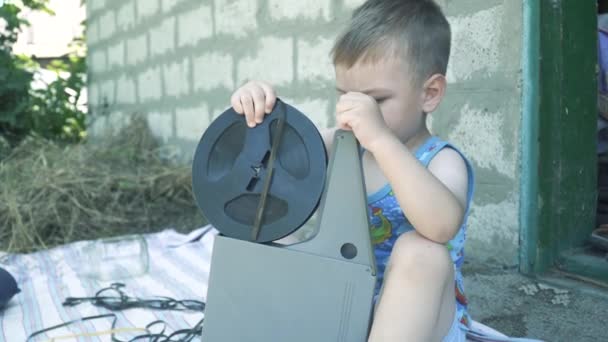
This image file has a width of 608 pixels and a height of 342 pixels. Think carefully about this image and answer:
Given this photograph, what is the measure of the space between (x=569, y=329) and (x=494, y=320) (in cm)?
23

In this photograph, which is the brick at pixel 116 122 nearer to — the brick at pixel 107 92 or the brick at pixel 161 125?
the brick at pixel 107 92

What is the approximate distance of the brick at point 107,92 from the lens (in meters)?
5.68

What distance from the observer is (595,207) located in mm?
2121

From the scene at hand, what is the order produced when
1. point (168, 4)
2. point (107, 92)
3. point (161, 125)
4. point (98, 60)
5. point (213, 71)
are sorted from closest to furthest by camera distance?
point (213, 71) < point (168, 4) < point (161, 125) < point (107, 92) < point (98, 60)

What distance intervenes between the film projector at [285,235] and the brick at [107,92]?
457cm

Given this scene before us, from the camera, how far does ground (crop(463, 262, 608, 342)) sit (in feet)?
5.82

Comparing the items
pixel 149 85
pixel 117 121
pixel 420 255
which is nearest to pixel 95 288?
pixel 420 255

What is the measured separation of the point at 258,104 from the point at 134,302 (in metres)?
1.11

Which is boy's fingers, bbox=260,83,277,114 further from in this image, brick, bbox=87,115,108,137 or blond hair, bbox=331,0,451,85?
brick, bbox=87,115,108,137

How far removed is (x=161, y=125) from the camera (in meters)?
4.62

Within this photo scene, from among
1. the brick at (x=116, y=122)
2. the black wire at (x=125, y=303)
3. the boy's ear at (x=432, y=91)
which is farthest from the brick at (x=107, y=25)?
the boy's ear at (x=432, y=91)

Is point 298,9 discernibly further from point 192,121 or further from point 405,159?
point 405,159

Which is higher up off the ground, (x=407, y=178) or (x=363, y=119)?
(x=363, y=119)

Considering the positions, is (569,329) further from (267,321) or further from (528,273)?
(267,321)
